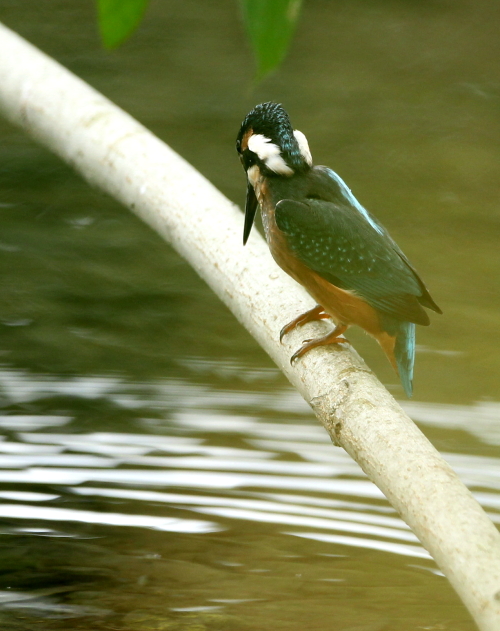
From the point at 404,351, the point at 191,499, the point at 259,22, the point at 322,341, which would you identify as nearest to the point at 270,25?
the point at 259,22

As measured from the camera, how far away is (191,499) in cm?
166

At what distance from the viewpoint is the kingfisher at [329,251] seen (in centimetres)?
140

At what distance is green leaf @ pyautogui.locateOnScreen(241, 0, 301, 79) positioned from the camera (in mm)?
332

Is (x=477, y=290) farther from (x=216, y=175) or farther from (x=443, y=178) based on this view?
(x=216, y=175)

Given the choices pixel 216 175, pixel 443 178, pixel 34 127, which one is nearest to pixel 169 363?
pixel 34 127

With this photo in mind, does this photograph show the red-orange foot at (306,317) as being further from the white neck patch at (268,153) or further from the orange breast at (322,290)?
the white neck patch at (268,153)

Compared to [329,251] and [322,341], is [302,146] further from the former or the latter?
[322,341]

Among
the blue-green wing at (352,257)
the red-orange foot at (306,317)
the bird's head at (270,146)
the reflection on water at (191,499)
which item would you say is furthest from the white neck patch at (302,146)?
the reflection on water at (191,499)

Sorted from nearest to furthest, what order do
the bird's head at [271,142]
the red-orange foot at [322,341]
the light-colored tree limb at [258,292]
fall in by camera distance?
1. the light-colored tree limb at [258,292]
2. the red-orange foot at [322,341]
3. the bird's head at [271,142]

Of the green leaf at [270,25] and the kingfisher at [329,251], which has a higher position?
the green leaf at [270,25]

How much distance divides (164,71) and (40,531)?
3.03 metres

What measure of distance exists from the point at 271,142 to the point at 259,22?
1.08 m

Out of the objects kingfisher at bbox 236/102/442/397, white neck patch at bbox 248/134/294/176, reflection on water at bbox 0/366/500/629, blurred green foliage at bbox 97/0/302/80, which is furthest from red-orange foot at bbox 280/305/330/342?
blurred green foliage at bbox 97/0/302/80

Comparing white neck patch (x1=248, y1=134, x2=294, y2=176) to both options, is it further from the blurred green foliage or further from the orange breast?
the blurred green foliage
